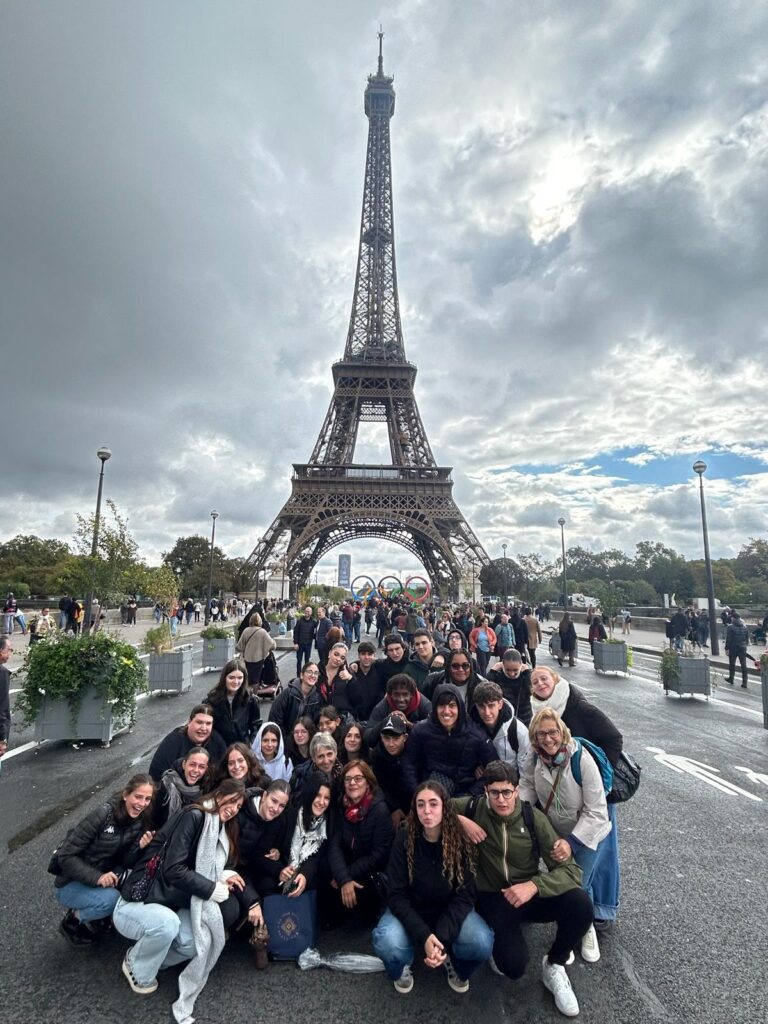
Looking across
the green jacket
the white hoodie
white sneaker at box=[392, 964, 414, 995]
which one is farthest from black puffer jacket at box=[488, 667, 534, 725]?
white sneaker at box=[392, 964, 414, 995]

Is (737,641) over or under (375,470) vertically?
under

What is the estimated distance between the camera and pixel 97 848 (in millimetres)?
3240

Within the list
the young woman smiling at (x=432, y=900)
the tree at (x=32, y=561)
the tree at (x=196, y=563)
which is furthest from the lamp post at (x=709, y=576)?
the tree at (x=196, y=563)

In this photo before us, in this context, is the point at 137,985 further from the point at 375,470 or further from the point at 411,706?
the point at 375,470

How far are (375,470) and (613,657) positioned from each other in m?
31.6

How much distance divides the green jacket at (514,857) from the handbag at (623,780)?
0.50 meters

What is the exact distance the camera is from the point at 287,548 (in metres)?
40.2

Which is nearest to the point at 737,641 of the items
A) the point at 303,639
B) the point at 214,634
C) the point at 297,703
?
the point at 303,639

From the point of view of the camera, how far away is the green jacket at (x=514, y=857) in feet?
10.2

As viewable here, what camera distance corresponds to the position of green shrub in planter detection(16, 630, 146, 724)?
7.22 meters

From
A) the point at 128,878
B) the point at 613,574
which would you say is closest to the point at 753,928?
the point at 128,878

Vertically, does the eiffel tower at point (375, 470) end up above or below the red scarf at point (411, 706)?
above

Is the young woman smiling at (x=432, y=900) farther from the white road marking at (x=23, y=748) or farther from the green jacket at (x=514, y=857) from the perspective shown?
the white road marking at (x=23, y=748)

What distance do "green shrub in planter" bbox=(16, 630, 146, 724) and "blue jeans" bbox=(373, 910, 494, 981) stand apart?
584 centimetres
